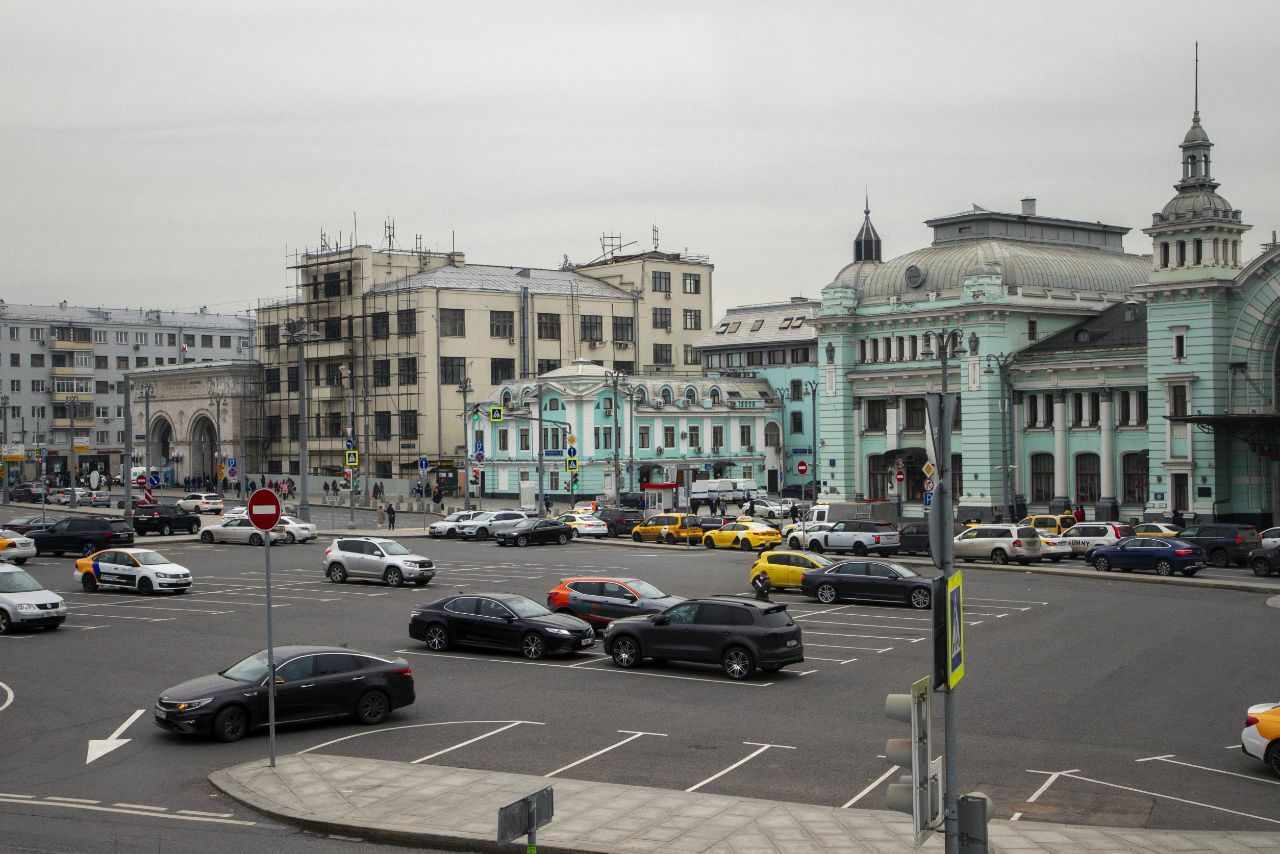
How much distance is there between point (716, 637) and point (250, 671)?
9061 mm

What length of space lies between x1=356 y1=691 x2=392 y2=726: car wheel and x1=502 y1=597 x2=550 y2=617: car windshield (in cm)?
649

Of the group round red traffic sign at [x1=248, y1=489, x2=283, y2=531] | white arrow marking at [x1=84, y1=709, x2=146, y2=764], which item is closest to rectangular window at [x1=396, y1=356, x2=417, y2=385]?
white arrow marking at [x1=84, y1=709, x2=146, y2=764]

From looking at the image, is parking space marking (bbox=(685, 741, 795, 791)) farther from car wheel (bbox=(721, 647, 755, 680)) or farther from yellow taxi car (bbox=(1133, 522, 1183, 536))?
yellow taxi car (bbox=(1133, 522, 1183, 536))

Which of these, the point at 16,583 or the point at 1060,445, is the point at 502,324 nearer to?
the point at 1060,445

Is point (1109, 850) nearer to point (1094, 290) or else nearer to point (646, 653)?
point (646, 653)

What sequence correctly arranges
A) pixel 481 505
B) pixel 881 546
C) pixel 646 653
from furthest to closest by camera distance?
pixel 481 505 → pixel 881 546 → pixel 646 653

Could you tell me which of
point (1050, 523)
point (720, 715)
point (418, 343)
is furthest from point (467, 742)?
point (418, 343)

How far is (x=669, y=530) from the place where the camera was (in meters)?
62.0

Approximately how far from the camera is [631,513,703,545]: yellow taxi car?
61.2m

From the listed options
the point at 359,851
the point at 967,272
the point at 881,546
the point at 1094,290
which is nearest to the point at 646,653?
the point at 359,851

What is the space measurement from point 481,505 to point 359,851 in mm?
75883

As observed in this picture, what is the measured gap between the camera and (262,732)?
22375mm

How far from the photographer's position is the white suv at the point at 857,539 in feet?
175

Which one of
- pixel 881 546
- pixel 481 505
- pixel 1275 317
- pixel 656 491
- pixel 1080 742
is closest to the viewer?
pixel 1080 742
